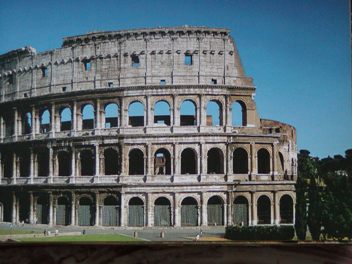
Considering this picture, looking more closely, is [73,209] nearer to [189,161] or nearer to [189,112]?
[189,161]

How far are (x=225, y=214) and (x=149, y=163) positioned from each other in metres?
3.00

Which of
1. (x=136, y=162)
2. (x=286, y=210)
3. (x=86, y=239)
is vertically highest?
(x=136, y=162)

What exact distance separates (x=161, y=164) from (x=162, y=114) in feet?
8.78

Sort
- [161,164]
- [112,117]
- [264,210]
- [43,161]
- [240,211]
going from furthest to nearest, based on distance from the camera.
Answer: [161,164]
[43,161]
[112,117]
[240,211]
[264,210]

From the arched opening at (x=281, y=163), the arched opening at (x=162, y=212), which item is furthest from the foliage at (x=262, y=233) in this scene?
the arched opening at (x=162, y=212)

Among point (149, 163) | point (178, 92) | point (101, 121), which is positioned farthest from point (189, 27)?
point (149, 163)

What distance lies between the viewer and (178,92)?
8555 millimetres

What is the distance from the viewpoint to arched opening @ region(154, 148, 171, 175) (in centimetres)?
940

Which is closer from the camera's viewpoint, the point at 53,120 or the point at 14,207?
the point at 14,207

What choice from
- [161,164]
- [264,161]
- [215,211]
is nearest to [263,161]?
[264,161]

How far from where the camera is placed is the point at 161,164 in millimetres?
10492

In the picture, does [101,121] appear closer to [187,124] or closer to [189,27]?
[187,124]

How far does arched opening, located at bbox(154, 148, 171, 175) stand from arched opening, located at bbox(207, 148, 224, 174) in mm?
1435

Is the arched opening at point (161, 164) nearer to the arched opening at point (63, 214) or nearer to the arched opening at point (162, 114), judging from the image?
the arched opening at point (162, 114)
